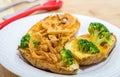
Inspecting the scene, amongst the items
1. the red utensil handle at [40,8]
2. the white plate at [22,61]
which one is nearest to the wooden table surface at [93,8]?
the red utensil handle at [40,8]

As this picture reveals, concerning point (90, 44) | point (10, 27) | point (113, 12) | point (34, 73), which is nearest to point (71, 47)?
point (90, 44)

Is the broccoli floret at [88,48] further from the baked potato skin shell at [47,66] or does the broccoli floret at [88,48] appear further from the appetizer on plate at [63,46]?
the baked potato skin shell at [47,66]

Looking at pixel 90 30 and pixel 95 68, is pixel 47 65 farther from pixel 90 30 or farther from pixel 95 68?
pixel 90 30

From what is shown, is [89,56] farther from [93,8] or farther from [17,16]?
[93,8]

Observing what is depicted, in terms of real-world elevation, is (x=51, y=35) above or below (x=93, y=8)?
below

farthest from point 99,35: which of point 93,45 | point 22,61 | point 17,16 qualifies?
point 17,16

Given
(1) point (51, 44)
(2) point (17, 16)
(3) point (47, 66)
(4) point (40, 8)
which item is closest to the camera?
(3) point (47, 66)
